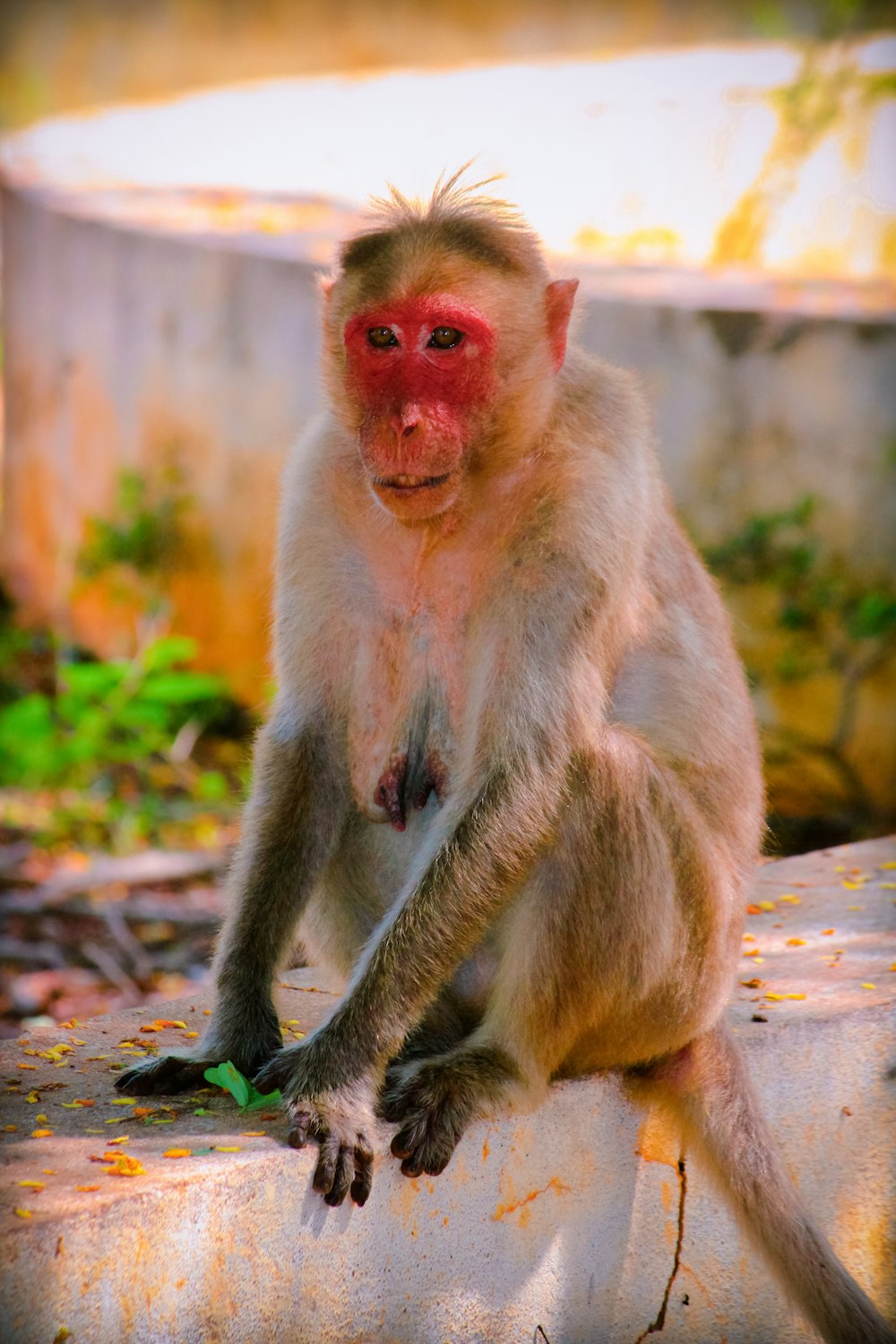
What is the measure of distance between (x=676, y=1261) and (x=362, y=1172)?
98 cm

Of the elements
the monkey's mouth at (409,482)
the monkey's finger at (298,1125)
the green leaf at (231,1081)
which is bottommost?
the green leaf at (231,1081)

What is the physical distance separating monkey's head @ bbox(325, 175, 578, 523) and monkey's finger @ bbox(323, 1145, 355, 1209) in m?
1.30

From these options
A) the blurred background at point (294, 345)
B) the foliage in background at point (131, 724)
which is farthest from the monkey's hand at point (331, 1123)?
the foliage in background at point (131, 724)

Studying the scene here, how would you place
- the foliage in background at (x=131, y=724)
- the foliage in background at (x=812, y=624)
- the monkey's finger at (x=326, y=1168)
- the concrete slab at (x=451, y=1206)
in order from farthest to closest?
1. the foliage in background at (x=131, y=724)
2. the foliage in background at (x=812, y=624)
3. the monkey's finger at (x=326, y=1168)
4. the concrete slab at (x=451, y=1206)

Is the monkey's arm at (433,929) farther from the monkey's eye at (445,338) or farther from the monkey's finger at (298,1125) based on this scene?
the monkey's eye at (445,338)

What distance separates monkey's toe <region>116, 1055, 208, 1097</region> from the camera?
3.47m

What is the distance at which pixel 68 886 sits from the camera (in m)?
7.34

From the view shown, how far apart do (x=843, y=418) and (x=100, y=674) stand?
4.00 m

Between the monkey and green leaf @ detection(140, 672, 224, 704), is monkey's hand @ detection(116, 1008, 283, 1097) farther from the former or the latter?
green leaf @ detection(140, 672, 224, 704)

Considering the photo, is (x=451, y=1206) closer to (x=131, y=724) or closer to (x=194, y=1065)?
(x=194, y=1065)

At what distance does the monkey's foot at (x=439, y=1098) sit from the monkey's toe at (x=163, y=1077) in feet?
1.45

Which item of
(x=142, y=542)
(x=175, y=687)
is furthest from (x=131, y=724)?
(x=142, y=542)

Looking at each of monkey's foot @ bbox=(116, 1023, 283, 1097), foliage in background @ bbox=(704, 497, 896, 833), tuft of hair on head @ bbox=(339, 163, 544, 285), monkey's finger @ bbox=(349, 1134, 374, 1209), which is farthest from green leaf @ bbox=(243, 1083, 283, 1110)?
foliage in background @ bbox=(704, 497, 896, 833)

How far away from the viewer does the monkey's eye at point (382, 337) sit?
11.0 ft
